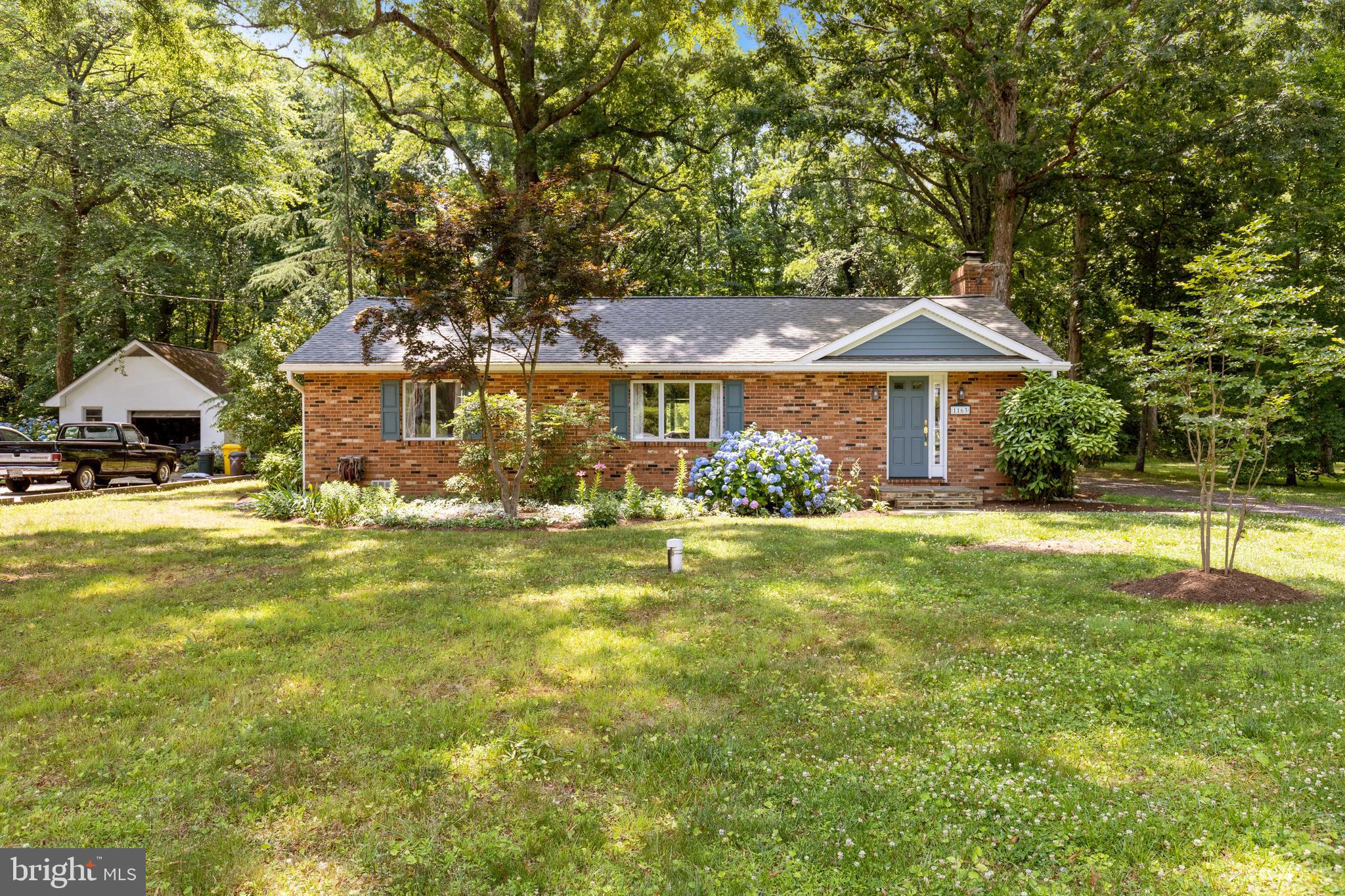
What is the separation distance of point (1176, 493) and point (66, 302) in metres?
34.3

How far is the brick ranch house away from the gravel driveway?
4550mm

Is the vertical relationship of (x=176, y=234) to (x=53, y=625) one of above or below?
above

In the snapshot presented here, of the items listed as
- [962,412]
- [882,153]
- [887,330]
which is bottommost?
[962,412]

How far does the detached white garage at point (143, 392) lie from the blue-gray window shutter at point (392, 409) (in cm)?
1470

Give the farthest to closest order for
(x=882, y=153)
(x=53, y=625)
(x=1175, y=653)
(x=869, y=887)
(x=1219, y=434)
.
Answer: (x=882, y=153)
(x=1219, y=434)
(x=53, y=625)
(x=1175, y=653)
(x=869, y=887)

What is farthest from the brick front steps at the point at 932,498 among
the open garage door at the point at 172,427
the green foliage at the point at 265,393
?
the open garage door at the point at 172,427

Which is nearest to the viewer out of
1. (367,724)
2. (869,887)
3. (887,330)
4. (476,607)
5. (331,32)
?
(869,887)

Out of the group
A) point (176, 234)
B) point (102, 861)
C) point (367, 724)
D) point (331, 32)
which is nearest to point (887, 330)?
point (367, 724)

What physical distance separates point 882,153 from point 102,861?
23.8 meters

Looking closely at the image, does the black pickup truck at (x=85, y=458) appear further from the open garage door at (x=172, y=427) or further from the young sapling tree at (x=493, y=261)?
the young sapling tree at (x=493, y=261)

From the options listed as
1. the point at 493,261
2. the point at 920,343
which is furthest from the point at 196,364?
the point at 920,343

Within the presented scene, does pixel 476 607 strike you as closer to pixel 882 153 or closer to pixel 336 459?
pixel 336 459

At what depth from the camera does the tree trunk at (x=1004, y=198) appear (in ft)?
65.5

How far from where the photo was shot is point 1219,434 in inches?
278
